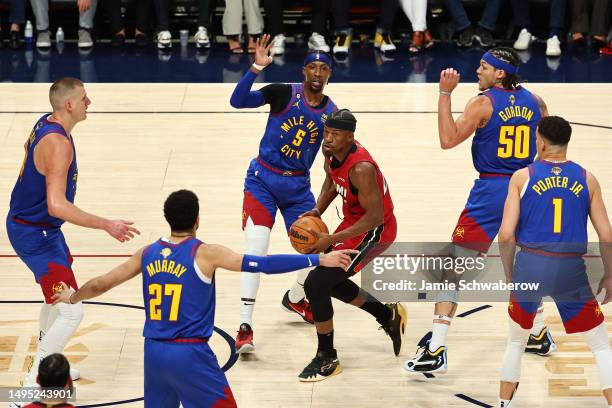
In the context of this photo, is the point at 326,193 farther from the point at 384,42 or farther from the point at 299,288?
the point at 384,42

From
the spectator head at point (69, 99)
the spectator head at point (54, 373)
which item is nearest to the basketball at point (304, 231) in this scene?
the spectator head at point (69, 99)

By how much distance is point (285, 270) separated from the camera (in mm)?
5766

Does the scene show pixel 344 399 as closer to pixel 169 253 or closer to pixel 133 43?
pixel 169 253

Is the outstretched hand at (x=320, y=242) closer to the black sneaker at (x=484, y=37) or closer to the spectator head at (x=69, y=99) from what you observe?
the spectator head at (x=69, y=99)

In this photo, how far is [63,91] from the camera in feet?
23.0

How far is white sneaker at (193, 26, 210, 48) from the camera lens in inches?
608

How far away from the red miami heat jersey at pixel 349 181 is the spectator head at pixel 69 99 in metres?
1.69

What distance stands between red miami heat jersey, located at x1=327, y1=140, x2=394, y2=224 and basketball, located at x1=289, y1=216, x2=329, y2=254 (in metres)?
0.25

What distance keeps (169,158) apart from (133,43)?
16.0 ft

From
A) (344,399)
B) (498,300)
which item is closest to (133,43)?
(498,300)

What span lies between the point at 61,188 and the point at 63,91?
0.74m

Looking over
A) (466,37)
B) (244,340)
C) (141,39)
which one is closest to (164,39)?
(141,39)

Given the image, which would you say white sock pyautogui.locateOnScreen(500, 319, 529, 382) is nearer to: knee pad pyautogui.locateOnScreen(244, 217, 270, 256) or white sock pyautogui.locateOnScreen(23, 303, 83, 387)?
knee pad pyautogui.locateOnScreen(244, 217, 270, 256)

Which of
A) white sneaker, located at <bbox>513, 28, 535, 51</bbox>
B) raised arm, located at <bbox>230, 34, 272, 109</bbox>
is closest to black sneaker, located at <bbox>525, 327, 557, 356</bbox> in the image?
raised arm, located at <bbox>230, 34, 272, 109</bbox>
